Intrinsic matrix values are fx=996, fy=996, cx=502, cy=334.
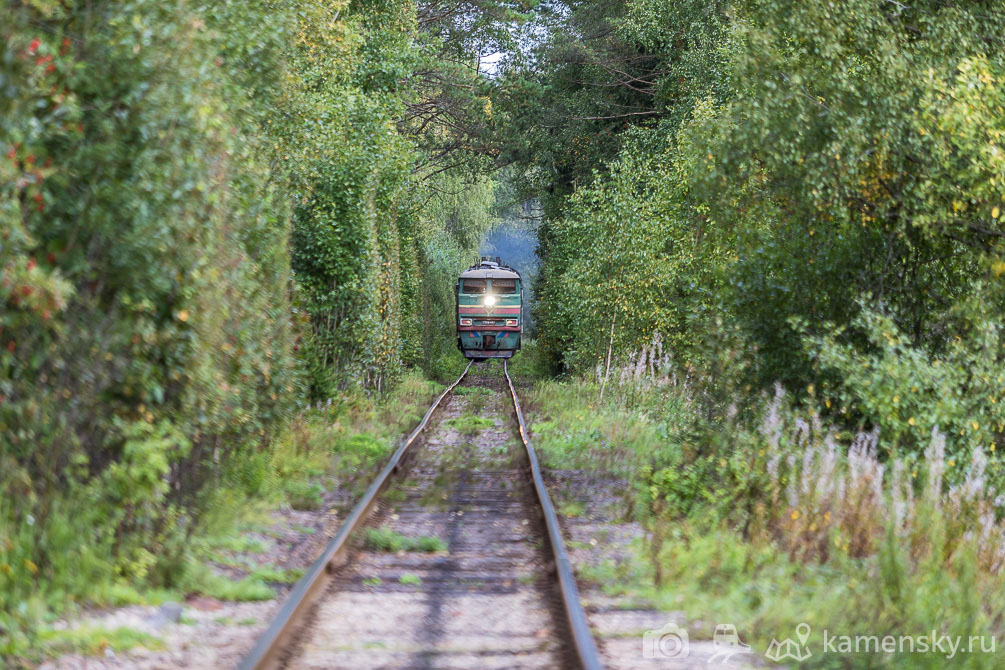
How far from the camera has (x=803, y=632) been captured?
230 inches

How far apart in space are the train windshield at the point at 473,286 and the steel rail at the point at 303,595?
25884 millimetres

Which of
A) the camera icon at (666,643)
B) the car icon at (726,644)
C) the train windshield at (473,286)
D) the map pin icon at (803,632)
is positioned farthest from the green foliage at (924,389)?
the train windshield at (473,286)

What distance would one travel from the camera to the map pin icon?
5.74m

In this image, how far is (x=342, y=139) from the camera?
15.4 metres

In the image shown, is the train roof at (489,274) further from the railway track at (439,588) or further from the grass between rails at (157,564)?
the grass between rails at (157,564)

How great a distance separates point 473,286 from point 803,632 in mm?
30520

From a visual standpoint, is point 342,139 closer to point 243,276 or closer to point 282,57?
point 282,57

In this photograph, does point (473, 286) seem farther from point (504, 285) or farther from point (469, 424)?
point (469, 424)

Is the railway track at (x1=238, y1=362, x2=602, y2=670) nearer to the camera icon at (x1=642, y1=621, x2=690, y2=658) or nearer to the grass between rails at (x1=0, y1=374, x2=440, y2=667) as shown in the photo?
the camera icon at (x1=642, y1=621, x2=690, y2=658)

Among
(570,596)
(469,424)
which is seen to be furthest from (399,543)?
(469,424)

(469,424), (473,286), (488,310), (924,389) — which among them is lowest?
(469,424)

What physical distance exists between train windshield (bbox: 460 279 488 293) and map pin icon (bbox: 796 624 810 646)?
30.3m

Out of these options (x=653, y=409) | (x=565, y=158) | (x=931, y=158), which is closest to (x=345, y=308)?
(x=653, y=409)

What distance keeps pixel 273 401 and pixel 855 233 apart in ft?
22.8
